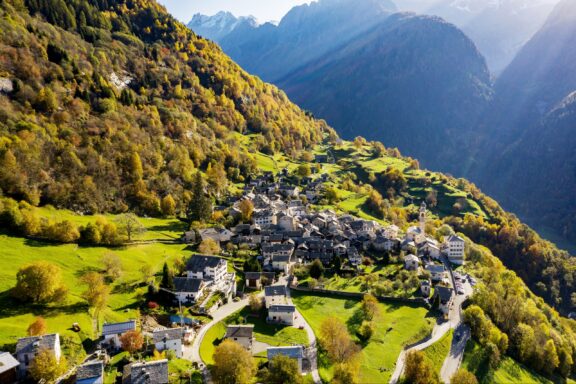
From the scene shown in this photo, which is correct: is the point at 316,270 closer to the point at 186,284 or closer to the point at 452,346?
the point at 186,284

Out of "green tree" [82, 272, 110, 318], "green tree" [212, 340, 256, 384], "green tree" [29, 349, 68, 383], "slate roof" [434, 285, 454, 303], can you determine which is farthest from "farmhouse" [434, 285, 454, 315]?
"green tree" [29, 349, 68, 383]

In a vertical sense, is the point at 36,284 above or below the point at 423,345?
Answer: above

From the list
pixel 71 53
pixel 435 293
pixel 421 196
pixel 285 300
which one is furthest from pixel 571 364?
pixel 71 53

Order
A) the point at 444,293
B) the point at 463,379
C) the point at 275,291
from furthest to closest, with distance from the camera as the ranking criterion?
the point at 444,293, the point at 275,291, the point at 463,379

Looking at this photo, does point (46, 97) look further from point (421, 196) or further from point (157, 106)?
point (421, 196)

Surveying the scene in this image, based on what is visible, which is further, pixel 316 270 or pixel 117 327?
pixel 316 270

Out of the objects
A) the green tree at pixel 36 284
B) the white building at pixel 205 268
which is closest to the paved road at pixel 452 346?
the white building at pixel 205 268

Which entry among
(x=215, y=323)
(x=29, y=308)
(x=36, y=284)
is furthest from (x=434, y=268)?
(x=29, y=308)
